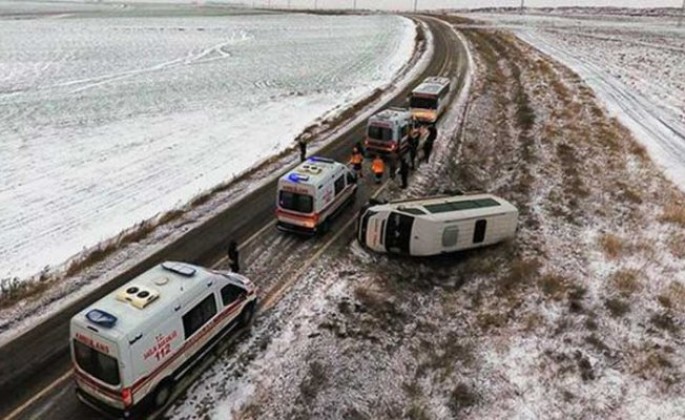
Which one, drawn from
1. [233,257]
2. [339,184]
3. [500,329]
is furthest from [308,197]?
[500,329]

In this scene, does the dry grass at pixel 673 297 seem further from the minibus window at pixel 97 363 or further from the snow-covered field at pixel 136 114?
the snow-covered field at pixel 136 114

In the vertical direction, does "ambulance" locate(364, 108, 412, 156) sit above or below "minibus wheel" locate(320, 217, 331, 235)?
above

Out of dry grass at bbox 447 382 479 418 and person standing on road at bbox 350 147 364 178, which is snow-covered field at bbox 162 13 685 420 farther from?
person standing on road at bbox 350 147 364 178

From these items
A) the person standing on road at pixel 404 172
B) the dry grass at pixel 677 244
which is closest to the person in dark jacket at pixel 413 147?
the person standing on road at pixel 404 172

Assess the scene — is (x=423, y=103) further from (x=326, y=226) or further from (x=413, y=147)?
(x=326, y=226)

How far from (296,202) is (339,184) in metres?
2.43

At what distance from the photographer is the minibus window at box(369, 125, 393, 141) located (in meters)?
28.6

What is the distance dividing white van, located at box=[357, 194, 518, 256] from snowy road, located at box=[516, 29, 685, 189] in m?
11.7

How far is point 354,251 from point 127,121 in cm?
2601

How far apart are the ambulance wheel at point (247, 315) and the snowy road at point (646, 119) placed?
68.2ft

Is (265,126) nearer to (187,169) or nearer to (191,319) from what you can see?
(187,169)

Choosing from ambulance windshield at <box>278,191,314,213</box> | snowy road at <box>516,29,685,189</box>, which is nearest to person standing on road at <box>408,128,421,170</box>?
ambulance windshield at <box>278,191,314,213</box>

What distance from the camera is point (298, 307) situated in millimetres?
16859

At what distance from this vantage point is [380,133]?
28812 millimetres
